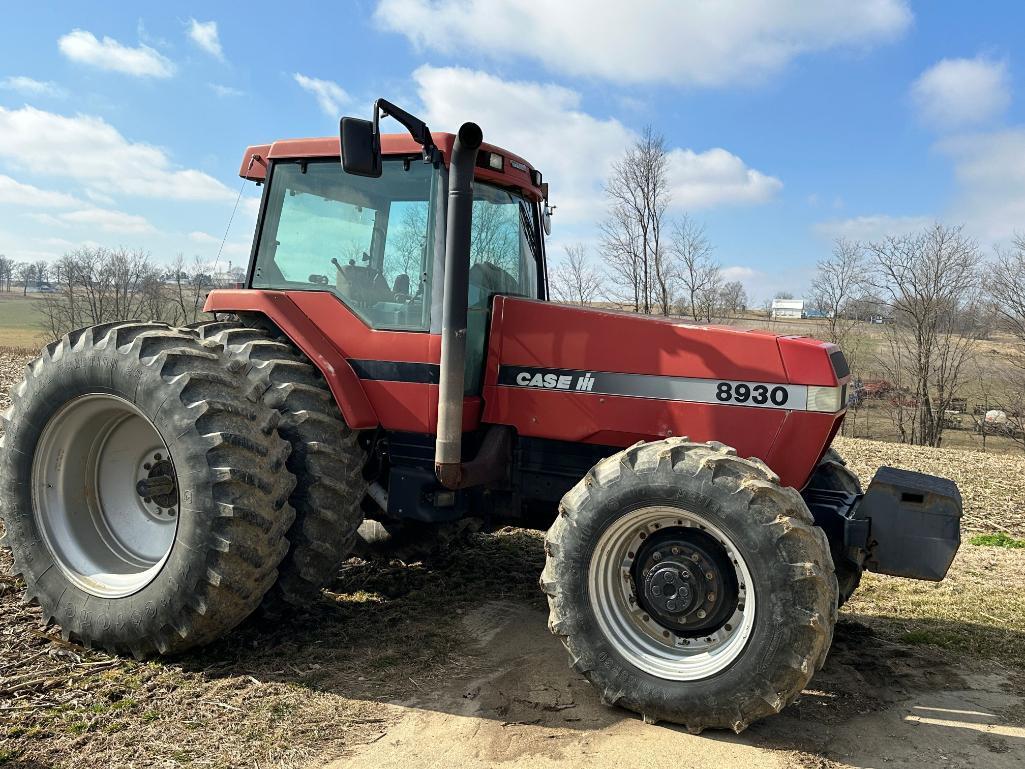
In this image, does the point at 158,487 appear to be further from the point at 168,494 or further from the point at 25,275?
the point at 25,275

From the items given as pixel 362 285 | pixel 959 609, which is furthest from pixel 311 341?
pixel 959 609

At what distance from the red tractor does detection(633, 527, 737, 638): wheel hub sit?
0.03 feet

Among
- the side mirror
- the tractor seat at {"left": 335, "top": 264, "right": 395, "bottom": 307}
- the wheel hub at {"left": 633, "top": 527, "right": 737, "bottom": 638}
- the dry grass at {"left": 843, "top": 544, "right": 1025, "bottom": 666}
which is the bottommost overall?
the dry grass at {"left": 843, "top": 544, "right": 1025, "bottom": 666}

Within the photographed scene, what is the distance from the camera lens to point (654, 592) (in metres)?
3.40

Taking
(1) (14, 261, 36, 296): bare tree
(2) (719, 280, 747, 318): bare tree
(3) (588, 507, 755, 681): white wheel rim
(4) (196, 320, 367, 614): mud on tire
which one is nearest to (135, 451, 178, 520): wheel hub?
(4) (196, 320, 367, 614): mud on tire

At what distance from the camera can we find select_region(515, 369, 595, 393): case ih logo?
4.02m

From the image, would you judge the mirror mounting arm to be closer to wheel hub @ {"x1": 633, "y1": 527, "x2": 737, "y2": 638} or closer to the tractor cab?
the tractor cab

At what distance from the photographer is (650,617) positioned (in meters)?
3.50

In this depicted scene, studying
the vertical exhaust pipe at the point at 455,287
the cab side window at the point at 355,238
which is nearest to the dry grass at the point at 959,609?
the vertical exhaust pipe at the point at 455,287

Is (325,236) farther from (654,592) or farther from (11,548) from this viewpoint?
(654,592)

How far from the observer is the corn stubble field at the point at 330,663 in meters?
3.02

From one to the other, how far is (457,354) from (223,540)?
1442mm

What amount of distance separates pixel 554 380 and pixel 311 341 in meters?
1.40

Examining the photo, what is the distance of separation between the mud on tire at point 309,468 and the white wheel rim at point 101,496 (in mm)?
715
